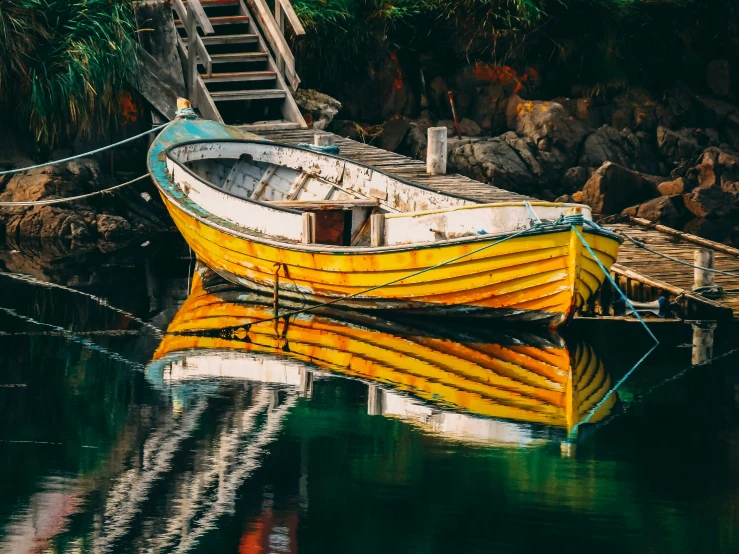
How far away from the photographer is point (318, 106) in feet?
72.5

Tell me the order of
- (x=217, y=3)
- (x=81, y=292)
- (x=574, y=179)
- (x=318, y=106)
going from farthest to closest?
(x=574, y=179) < (x=318, y=106) < (x=217, y=3) < (x=81, y=292)

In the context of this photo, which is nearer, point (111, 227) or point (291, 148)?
point (291, 148)

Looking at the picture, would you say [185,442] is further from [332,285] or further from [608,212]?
[608,212]

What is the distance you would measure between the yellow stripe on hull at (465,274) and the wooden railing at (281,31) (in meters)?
5.74

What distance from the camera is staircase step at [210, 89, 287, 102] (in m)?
20.5


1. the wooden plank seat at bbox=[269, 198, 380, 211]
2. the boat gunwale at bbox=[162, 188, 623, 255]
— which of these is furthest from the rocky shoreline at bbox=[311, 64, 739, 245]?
the boat gunwale at bbox=[162, 188, 623, 255]

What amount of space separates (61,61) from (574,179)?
7808 mm

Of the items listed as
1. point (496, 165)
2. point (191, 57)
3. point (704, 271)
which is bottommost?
point (704, 271)

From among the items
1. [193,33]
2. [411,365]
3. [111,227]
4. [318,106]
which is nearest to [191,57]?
[193,33]

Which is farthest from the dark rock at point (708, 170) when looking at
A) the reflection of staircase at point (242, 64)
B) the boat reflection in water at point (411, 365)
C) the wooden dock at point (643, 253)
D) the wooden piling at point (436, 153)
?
the boat reflection in water at point (411, 365)

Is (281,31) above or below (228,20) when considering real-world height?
below

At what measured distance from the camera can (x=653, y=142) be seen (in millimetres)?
23734

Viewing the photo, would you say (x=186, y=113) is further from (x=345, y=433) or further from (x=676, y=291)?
(x=345, y=433)

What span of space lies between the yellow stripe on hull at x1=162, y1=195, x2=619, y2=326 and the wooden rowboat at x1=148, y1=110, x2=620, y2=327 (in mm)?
12
